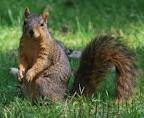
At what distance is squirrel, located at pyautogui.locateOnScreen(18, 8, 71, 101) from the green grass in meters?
0.14

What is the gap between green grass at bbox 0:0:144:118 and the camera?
4836mm

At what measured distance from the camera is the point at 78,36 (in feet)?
26.7

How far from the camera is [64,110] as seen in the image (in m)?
4.82

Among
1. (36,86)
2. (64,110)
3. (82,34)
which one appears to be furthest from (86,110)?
(82,34)

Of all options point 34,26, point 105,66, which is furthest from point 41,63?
point 105,66

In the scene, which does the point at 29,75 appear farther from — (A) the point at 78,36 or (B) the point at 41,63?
(A) the point at 78,36

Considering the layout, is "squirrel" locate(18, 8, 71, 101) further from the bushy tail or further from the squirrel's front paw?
the bushy tail

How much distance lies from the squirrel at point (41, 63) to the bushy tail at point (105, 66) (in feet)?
0.48

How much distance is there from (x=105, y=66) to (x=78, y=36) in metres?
2.83

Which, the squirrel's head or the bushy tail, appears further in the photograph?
the bushy tail

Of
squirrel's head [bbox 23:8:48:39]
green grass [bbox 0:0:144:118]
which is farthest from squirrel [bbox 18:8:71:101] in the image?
green grass [bbox 0:0:144:118]

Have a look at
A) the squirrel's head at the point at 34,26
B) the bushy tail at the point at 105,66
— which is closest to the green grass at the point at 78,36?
the bushy tail at the point at 105,66

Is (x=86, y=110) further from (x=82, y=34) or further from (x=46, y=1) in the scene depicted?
(x=46, y=1)

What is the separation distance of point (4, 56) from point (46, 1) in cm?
289
